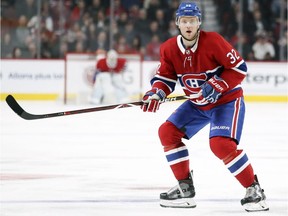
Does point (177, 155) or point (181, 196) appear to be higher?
point (177, 155)

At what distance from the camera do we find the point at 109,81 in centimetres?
1178

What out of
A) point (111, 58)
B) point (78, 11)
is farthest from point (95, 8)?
point (111, 58)

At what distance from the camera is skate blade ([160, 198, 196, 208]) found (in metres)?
3.95

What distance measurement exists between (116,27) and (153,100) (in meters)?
8.27

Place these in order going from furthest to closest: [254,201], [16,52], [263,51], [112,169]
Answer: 1. [263,51]
2. [16,52]
3. [112,169]
4. [254,201]

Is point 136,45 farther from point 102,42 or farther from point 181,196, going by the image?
point 181,196

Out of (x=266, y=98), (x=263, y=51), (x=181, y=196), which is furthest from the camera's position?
(x=263, y=51)

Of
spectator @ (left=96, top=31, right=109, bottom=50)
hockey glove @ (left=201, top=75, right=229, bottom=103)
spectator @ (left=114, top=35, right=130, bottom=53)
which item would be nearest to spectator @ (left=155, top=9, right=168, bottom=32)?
spectator @ (left=114, top=35, right=130, bottom=53)

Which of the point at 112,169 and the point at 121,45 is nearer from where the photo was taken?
the point at 112,169

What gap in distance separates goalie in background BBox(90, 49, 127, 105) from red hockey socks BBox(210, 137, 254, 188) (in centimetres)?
790

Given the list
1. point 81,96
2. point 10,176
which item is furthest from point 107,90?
point 10,176

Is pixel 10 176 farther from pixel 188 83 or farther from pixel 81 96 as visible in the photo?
pixel 81 96

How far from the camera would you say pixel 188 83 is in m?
4.03

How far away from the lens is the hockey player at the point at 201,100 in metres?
3.84
